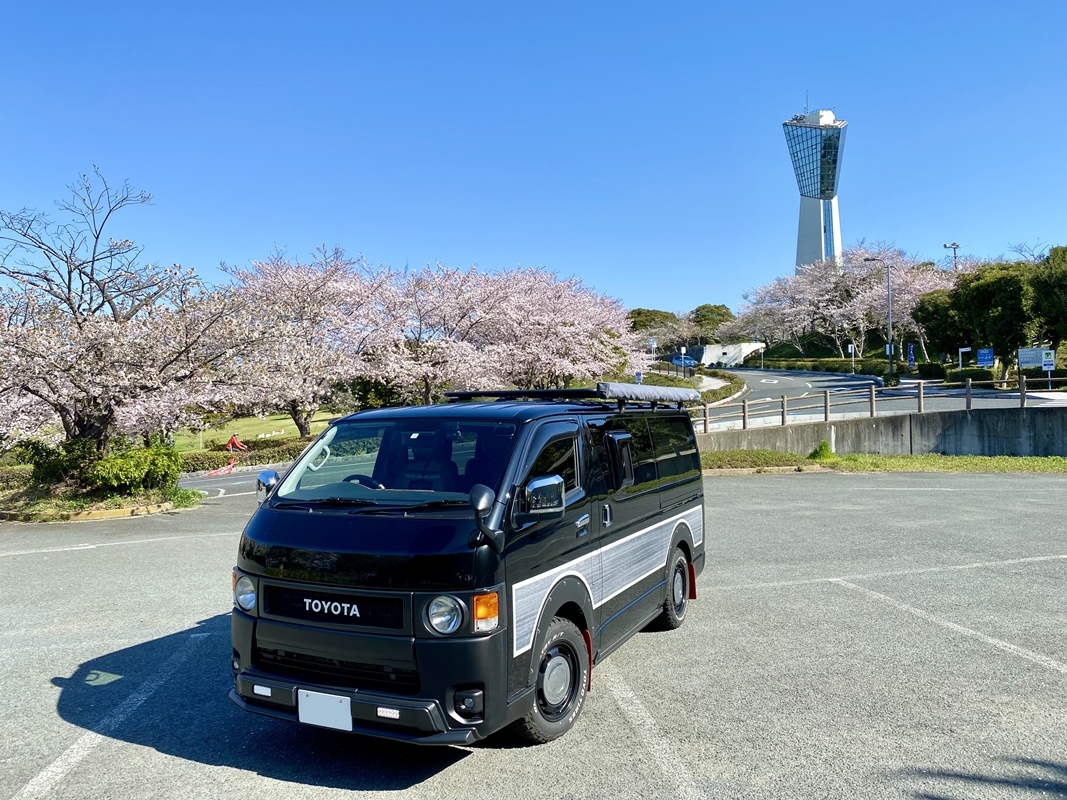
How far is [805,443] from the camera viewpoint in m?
25.1

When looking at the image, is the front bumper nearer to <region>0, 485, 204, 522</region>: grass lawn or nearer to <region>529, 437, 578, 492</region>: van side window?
<region>529, 437, 578, 492</region>: van side window

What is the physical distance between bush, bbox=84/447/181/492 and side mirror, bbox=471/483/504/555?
1290 cm

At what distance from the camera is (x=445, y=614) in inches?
140

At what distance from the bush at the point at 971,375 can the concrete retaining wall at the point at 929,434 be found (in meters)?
16.8

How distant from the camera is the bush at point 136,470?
14.1 metres

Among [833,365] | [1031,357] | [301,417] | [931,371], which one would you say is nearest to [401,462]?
[301,417]

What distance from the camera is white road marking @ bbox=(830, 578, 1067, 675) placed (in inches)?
215

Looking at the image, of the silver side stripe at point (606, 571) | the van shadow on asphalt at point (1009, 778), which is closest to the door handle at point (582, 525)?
the silver side stripe at point (606, 571)

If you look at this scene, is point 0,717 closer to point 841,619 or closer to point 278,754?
point 278,754

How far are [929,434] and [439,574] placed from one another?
87.3ft

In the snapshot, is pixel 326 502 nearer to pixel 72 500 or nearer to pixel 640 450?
pixel 640 450

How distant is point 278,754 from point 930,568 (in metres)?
7.57

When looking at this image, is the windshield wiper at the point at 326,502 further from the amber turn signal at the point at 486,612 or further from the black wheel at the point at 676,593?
the black wheel at the point at 676,593

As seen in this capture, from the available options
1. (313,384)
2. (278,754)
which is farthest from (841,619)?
(313,384)
